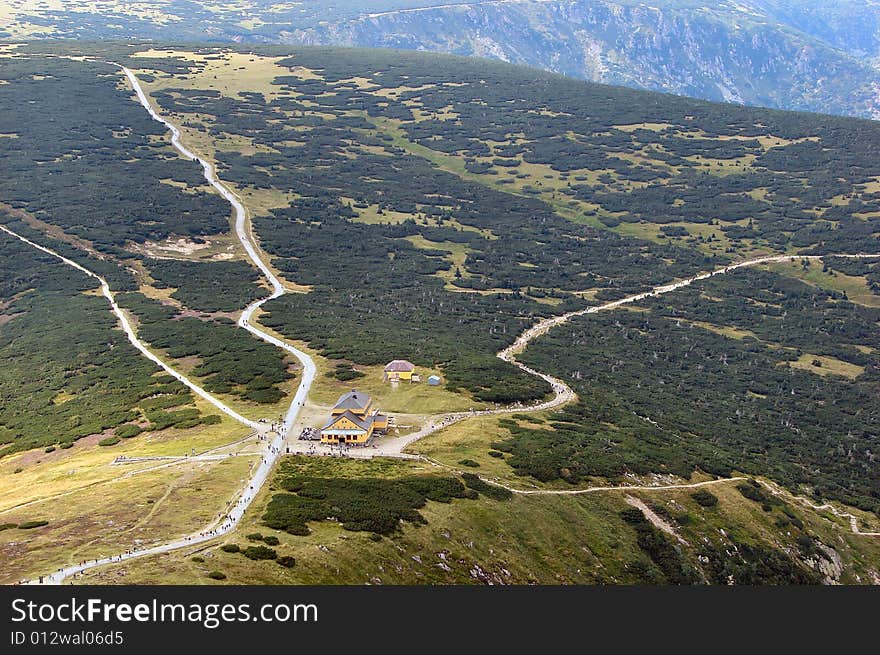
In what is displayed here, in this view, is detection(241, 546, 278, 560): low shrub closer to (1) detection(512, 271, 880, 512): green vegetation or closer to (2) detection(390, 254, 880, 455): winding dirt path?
(2) detection(390, 254, 880, 455): winding dirt path

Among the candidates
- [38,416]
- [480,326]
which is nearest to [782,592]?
[38,416]

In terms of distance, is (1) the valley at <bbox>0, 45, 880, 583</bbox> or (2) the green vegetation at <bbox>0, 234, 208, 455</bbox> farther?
(2) the green vegetation at <bbox>0, 234, 208, 455</bbox>

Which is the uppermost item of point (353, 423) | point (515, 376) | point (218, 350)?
point (353, 423)

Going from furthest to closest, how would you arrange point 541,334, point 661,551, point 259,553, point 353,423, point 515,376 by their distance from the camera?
point 541,334
point 515,376
point 353,423
point 661,551
point 259,553

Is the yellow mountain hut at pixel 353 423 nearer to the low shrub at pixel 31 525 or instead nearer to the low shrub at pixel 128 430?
the low shrub at pixel 128 430

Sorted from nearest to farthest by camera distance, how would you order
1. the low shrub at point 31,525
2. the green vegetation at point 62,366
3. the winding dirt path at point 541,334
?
the low shrub at point 31,525 < the winding dirt path at point 541,334 < the green vegetation at point 62,366

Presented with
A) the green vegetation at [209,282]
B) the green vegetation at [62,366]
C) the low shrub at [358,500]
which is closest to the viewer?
the low shrub at [358,500]

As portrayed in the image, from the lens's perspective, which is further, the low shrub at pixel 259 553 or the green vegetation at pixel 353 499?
the green vegetation at pixel 353 499

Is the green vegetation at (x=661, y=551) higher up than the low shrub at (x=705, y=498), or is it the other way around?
the green vegetation at (x=661, y=551)

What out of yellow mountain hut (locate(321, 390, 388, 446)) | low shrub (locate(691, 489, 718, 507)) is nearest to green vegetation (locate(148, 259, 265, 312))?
yellow mountain hut (locate(321, 390, 388, 446))

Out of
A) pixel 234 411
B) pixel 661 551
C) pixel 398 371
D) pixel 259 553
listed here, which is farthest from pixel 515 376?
pixel 259 553

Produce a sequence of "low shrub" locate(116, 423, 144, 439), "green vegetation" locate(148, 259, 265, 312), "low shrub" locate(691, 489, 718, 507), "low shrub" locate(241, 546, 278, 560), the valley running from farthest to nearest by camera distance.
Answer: "green vegetation" locate(148, 259, 265, 312)
"low shrub" locate(116, 423, 144, 439)
"low shrub" locate(691, 489, 718, 507)
the valley
"low shrub" locate(241, 546, 278, 560)

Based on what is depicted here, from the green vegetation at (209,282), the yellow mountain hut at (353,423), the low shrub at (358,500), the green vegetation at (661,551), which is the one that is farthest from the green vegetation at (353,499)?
A: the green vegetation at (209,282)

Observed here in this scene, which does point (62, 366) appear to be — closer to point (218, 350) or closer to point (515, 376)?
point (218, 350)
